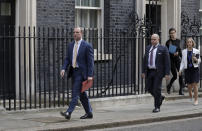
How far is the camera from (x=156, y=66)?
40.2ft

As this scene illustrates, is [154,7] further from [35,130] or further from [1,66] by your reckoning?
[35,130]

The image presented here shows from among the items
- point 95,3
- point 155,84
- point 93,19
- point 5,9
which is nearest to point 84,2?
point 95,3

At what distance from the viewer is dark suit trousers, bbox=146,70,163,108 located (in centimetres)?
1226

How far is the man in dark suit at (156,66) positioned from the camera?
12234mm

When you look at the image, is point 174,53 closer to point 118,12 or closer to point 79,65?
point 118,12

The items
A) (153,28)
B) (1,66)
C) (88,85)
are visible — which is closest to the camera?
(88,85)

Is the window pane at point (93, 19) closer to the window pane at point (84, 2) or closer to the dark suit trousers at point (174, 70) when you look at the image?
the window pane at point (84, 2)

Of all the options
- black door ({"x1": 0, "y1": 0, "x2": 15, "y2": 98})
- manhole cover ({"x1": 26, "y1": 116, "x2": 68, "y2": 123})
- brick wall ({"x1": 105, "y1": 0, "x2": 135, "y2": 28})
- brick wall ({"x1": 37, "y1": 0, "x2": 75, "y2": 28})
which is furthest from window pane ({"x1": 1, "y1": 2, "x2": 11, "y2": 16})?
manhole cover ({"x1": 26, "y1": 116, "x2": 68, "y2": 123})

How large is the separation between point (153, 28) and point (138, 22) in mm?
877

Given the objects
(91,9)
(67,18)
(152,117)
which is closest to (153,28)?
(91,9)

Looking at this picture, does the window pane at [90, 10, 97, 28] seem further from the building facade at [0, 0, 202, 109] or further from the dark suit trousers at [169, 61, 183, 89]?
the dark suit trousers at [169, 61, 183, 89]

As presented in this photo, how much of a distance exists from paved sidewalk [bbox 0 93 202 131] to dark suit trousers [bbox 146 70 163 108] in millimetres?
357

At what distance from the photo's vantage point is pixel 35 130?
9.76 metres

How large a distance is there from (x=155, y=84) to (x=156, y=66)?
0.40 meters
